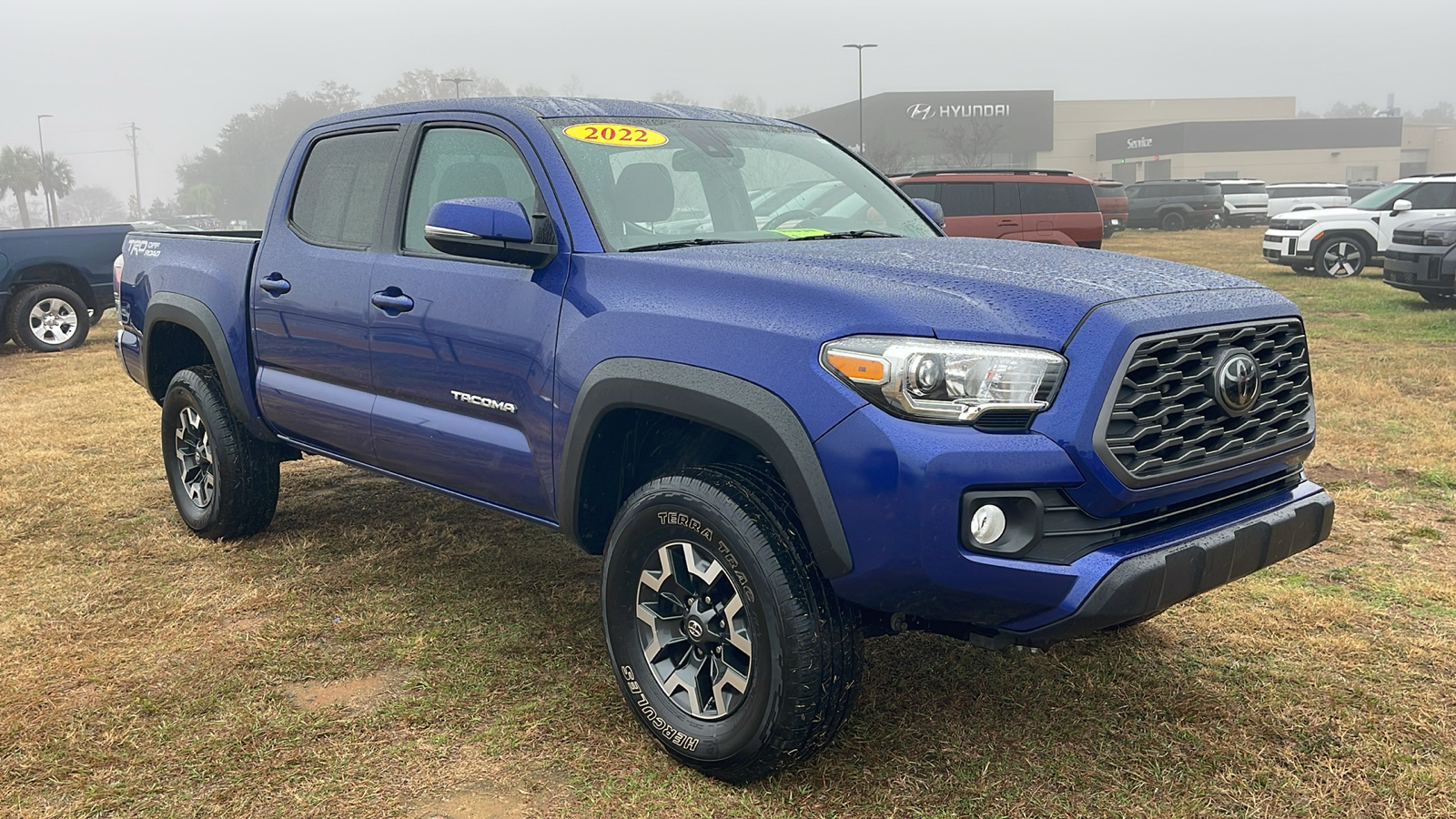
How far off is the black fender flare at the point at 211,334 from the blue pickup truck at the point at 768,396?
2.06ft

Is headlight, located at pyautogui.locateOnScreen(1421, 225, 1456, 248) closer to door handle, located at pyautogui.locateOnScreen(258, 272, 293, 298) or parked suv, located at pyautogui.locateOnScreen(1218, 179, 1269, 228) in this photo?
door handle, located at pyautogui.locateOnScreen(258, 272, 293, 298)

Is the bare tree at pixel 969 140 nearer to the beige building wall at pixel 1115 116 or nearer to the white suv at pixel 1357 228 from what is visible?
the beige building wall at pixel 1115 116

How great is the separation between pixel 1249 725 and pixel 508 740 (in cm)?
221

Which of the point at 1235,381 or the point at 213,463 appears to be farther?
the point at 213,463

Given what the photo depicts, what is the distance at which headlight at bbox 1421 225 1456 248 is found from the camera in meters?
12.7

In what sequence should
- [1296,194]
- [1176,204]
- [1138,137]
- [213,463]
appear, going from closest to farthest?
[213,463]
[1176,204]
[1296,194]
[1138,137]

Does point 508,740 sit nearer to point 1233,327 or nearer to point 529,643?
point 529,643

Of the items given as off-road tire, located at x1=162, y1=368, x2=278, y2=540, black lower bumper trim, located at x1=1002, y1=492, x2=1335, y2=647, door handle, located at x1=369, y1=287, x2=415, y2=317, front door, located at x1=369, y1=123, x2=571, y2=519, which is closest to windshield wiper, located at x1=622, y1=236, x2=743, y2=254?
front door, located at x1=369, y1=123, x2=571, y2=519

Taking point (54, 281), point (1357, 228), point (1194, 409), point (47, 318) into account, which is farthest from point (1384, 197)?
point (47, 318)

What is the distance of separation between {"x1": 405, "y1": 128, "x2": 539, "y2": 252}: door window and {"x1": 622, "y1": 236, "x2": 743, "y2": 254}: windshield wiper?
51 centimetres

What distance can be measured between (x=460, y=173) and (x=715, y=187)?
3.04 ft

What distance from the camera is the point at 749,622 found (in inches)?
115

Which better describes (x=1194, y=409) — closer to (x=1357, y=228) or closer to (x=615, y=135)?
(x=615, y=135)

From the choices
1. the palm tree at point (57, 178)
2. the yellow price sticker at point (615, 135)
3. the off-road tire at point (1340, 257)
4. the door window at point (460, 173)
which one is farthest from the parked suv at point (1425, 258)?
the palm tree at point (57, 178)
